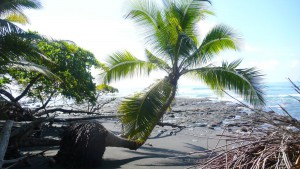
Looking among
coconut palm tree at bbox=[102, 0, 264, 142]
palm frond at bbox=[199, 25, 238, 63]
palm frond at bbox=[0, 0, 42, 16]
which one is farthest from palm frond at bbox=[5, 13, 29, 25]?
palm frond at bbox=[199, 25, 238, 63]

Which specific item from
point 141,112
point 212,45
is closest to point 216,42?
point 212,45

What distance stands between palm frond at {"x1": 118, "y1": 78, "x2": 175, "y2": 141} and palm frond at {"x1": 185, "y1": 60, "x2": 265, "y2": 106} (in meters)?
2.09

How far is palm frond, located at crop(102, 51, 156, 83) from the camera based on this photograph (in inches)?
364

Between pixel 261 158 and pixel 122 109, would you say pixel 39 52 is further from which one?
pixel 261 158

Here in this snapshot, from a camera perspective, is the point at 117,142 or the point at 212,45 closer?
the point at 117,142

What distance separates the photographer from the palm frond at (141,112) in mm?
7582

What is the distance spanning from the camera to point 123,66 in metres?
9.37

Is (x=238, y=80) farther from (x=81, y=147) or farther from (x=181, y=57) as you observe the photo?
(x=81, y=147)

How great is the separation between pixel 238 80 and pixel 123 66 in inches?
147

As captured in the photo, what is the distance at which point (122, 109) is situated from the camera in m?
7.80

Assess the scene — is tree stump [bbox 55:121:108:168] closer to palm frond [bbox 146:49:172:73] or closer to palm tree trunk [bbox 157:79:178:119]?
palm tree trunk [bbox 157:79:178:119]

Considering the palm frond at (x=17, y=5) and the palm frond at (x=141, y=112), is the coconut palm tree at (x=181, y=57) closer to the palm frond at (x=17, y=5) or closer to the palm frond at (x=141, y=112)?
the palm frond at (x=141, y=112)

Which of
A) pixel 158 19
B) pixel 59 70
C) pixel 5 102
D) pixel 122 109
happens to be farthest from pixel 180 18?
pixel 5 102

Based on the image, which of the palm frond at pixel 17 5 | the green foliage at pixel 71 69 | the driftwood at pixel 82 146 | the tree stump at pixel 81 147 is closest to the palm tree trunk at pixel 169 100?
the driftwood at pixel 82 146
